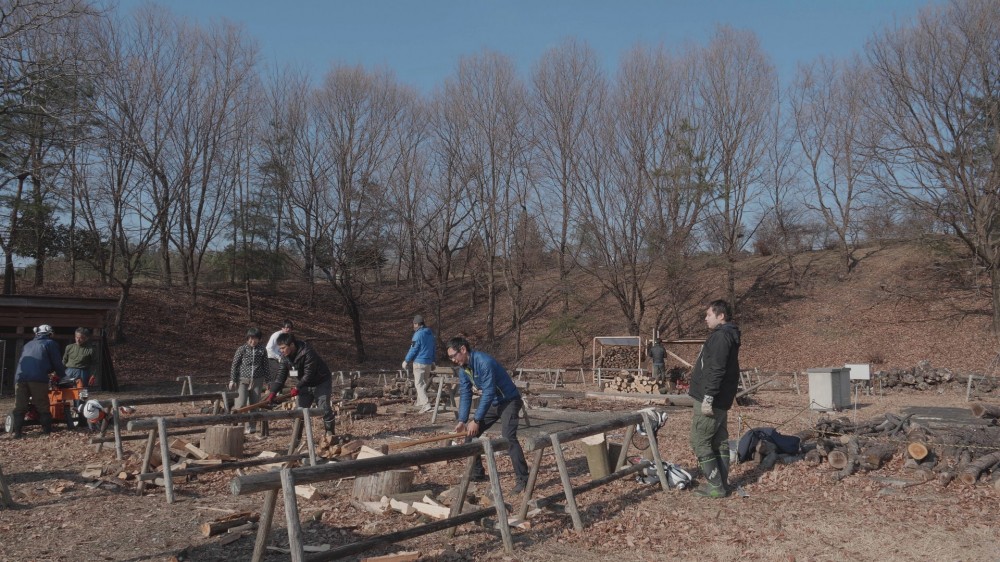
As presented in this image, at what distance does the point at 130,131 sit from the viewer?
26422 millimetres

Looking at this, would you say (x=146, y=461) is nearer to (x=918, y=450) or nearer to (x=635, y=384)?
(x=918, y=450)

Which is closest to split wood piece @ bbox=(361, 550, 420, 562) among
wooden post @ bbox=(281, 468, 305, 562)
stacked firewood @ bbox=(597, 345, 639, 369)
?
wooden post @ bbox=(281, 468, 305, 562)

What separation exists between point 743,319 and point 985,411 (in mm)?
21399

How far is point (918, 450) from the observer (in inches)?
325

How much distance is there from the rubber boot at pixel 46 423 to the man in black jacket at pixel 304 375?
4253 mm

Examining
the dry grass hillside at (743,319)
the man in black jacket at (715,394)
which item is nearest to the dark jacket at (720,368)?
the man in black jacket at (715,394)

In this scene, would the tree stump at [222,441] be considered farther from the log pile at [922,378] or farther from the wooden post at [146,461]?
the log pile at [922,378]

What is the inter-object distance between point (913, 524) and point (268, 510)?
18.5 feet

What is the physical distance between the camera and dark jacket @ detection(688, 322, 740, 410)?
7113 mm

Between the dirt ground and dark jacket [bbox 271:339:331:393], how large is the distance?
4.45 feet

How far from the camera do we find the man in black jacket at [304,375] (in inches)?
374

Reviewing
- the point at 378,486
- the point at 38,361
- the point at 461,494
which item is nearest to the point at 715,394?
the point at 461,494

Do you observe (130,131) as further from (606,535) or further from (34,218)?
(606,535)

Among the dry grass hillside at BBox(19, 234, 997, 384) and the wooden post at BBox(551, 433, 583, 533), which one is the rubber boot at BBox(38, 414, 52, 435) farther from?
the dry grass hillside at BBox(19, 234, 997, 384)
